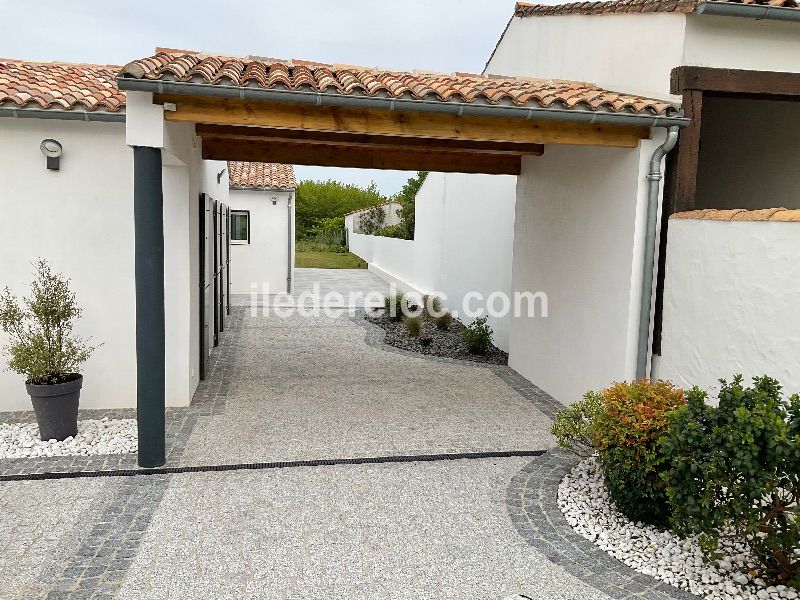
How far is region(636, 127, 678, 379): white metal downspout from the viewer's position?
23.1 ft

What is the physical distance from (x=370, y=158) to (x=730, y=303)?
24.0 feet

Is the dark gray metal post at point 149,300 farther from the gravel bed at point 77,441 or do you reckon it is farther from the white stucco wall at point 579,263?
the white stucco wall at point 579,263

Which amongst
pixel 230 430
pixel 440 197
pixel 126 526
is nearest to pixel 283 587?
pixel 126 526

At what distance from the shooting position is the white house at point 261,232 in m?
20.8

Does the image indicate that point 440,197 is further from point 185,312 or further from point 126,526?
point 126,526

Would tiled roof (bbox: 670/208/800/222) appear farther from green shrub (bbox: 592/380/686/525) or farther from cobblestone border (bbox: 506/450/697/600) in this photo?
cobblestone border (bbox: 506/450/697/600)

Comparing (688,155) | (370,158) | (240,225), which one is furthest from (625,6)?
(240,225)

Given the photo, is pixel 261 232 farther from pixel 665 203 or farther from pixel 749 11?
pixel 749 11

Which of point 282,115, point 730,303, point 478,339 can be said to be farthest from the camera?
point 478,339

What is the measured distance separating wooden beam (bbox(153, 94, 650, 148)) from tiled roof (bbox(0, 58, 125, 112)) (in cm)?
113

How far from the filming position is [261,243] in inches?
829

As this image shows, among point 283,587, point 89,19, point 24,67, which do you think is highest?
point 89,19

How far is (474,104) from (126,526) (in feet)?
17.0

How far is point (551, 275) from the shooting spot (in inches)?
384
